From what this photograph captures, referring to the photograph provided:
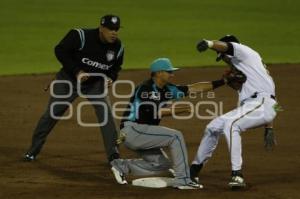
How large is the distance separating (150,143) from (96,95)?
1.53 metres

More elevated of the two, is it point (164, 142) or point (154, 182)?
point (164, 142)

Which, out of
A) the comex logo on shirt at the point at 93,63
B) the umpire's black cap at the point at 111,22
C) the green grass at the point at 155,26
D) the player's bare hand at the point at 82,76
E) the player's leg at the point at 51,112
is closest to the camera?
the umpire's black cap at the point at 111,22

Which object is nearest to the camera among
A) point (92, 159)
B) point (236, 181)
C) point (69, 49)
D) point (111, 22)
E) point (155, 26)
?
point (236, 181)

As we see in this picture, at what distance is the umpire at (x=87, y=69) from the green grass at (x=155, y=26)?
7.39 metres

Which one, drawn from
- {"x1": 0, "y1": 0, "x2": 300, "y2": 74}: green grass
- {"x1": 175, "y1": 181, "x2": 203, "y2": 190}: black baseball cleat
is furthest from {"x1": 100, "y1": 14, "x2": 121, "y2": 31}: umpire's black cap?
{"x1": 0, "y1": 0, "x2": 300, "y2": 74}: green grass

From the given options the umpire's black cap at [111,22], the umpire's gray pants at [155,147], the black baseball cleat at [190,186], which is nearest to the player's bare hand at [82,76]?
the umpire's black cap at [111,22]

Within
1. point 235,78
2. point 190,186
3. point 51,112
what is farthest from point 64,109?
point 235,78

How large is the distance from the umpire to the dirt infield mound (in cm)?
43

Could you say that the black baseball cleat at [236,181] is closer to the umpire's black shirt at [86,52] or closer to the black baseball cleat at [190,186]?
the black baseball cleat at [190,186]

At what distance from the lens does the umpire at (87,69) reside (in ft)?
34.6

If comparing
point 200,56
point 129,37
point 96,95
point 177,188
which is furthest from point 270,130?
point 129,37

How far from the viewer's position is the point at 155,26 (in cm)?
2523

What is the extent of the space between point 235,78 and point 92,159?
2.71 meters

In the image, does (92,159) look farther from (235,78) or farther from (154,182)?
(235,78)
